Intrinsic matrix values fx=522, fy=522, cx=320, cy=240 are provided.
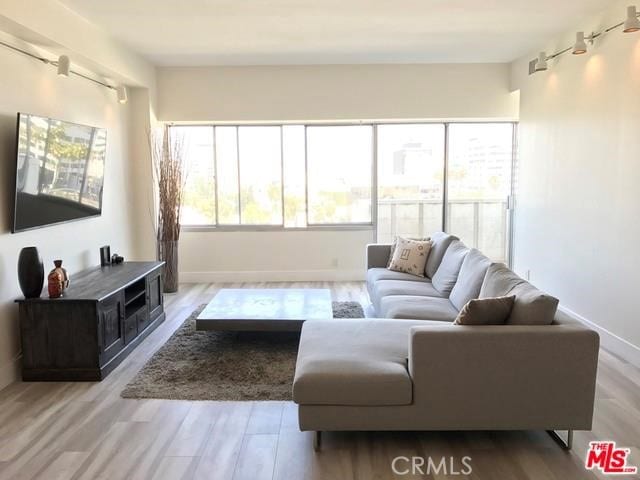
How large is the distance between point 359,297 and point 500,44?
10.3ft

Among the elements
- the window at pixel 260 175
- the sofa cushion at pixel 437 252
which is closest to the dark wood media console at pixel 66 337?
the sofa cushion at pixel 437 252

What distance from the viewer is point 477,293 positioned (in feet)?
11.9

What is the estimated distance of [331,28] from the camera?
189 inches

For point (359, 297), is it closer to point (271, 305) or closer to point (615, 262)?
point (271, 305)

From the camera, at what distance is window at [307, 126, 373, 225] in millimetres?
7004

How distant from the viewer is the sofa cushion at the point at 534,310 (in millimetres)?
2695

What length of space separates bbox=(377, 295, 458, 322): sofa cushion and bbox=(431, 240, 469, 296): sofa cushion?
183 mm

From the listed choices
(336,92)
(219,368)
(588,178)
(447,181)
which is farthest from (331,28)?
(219,368)

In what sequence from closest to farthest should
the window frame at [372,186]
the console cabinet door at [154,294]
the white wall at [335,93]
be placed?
the console cabinet door at [154,294], the white wall at [335,93], the window frame at [372,186]

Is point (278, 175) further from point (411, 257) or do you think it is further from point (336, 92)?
point (411, 257)

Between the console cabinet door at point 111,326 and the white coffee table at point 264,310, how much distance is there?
0.59 meters

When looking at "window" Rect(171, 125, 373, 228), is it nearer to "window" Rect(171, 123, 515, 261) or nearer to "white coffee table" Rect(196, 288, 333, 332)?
"window" Rect(171, 123, 515, 261)

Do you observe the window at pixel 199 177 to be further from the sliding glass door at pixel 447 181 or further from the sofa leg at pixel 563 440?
the sofa leg at pixel 563 440

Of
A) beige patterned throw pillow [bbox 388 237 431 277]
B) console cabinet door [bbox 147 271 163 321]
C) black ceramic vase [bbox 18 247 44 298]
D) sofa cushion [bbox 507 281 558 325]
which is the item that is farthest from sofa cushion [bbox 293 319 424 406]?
console cabinet door [bbox 147 271 163 321]
